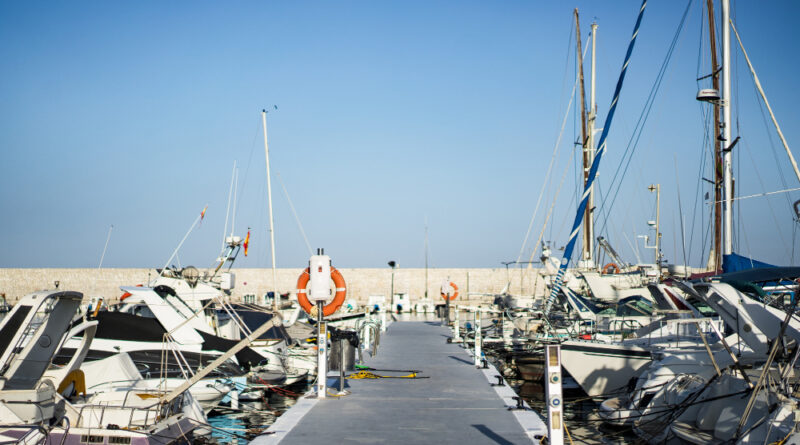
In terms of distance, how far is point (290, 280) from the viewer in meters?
84.6

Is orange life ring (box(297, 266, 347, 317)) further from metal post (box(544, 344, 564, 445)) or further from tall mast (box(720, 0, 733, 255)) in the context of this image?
tall mast (box(720, 0, 733, 255))

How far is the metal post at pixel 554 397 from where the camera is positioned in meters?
8.82

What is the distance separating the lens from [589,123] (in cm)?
4150

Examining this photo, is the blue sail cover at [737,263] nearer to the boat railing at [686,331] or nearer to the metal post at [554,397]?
the boat railing at [686,331]


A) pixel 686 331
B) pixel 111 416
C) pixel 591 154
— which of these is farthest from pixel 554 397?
pixel 591 154

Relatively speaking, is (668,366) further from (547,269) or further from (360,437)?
(547,269)

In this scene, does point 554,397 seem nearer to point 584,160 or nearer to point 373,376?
point 373,376

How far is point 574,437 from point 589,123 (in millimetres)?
28935

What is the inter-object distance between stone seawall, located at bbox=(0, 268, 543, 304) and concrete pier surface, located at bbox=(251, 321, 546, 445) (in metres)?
64.0

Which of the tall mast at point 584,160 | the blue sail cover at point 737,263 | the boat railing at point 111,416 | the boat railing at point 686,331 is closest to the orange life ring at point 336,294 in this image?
the boat railing at point 111,416

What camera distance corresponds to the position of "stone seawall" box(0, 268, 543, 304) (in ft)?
270

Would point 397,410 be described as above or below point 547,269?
below

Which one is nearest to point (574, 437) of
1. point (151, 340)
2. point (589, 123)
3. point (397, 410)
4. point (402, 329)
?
point (397, 410)

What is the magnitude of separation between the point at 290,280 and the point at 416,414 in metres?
73.5
